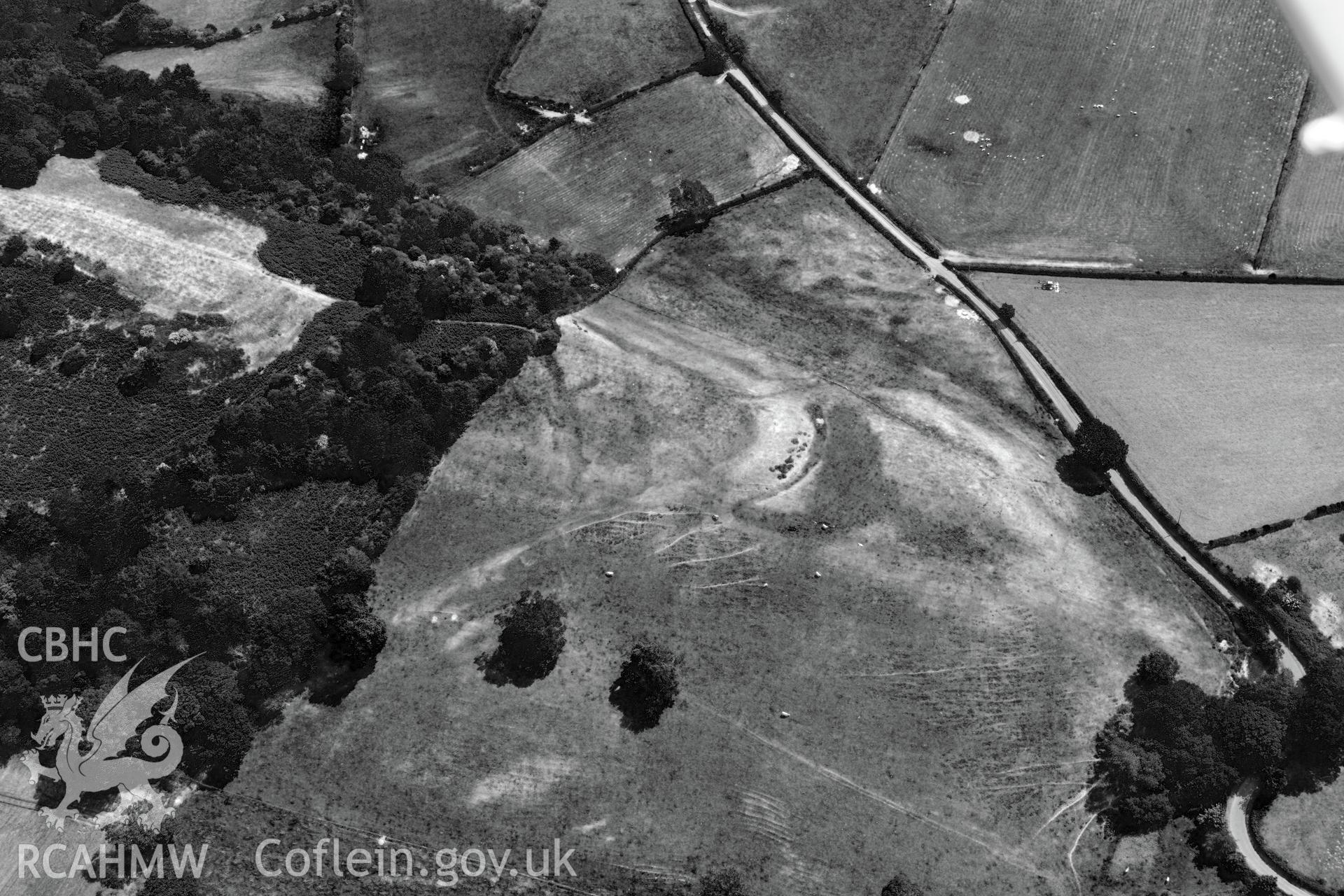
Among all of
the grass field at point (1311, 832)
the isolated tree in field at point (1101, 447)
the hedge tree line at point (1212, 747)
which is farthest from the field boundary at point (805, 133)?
the grass field at point (1311, 832)

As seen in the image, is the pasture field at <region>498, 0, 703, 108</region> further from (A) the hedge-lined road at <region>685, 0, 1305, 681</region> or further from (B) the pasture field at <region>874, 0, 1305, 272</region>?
(B) the pasture field at <region>874, 0, 1305, 272</region>

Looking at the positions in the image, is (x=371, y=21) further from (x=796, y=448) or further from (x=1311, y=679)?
(x=1311, y=679)

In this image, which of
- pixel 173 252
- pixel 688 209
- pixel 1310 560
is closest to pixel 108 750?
pixel 173 252

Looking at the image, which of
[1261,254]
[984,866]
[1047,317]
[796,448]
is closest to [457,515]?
[796,448]

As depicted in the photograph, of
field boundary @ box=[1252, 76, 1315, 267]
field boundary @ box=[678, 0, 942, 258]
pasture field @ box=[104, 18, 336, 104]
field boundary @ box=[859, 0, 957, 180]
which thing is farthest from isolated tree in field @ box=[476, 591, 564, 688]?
field boundary @ box=[1252, 76, 1315, 267]

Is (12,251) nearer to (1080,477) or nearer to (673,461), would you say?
(673,461)

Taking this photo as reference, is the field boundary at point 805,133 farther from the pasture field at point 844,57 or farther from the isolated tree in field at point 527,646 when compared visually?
the isolated tree in field at point 527,646

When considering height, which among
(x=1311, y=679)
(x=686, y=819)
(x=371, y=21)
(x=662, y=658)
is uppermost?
(x=371, y=21)
